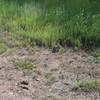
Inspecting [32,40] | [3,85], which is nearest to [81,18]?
[32,40]

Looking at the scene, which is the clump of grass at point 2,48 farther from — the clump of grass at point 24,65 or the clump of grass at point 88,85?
the clump of grass at point 88,85

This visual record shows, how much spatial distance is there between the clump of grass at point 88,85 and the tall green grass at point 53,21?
122 cm

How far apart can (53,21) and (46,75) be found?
1.61 meters

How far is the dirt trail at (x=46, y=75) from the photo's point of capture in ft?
15.7

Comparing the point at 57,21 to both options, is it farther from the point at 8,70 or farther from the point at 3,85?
the point at 3,85

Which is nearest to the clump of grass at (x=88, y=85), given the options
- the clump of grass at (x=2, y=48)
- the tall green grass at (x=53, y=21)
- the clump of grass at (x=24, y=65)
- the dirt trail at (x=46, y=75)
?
the dirt trail at (x=46, y=75)

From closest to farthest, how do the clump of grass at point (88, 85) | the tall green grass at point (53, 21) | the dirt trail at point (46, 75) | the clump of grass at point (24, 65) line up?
the dirt trail at point (46, 75) → the clump of grass at point (88, 85) → the clump of grass at point (24, 65) → the tall green grass at point (53, 21)

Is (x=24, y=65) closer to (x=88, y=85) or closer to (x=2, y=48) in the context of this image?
(x=2, y=48)

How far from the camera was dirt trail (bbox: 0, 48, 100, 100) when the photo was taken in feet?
15.7

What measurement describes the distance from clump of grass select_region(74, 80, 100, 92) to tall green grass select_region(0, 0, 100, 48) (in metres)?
1.22

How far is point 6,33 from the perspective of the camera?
259 inches

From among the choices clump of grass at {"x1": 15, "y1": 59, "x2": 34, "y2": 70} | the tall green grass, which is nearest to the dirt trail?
clump of grass at {"x1": 15, "y1": 59, "x2": 34, "y2": 70}

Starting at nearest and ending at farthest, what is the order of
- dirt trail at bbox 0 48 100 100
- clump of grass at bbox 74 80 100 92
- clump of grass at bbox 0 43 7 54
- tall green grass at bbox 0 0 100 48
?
dirt trail at bbox 0 48 100 100, clump of grass at bbox 74 80 100 92, clump of grass at bbox 0 43 7 54, tall green grass at bbox 0 0 100 48

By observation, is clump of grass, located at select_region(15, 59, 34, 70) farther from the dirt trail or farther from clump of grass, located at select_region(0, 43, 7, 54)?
clump of grass, located at select_region(0, 43, 7, 54)
